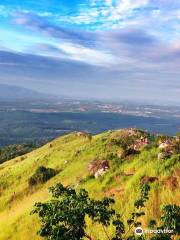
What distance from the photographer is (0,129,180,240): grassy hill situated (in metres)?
15.9

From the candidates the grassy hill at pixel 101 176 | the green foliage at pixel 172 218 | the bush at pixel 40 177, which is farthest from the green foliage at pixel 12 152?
the green foliage at pixel 172 218

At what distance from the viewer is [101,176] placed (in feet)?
65.7

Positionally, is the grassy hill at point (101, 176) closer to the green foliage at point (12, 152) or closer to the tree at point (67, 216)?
the tree at point (67, 216)

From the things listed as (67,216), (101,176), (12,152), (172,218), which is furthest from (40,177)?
(12,152)

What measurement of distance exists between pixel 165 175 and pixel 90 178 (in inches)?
189

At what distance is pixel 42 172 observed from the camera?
25297 mm

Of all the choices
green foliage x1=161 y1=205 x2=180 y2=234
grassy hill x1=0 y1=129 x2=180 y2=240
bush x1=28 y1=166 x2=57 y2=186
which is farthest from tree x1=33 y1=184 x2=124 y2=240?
bush x1=28 y1=166 x2=57 y2=186

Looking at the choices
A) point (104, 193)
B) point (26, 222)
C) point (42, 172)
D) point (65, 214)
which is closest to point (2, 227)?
point (26, 222)

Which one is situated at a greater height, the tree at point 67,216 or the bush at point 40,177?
the tree at point 67,216

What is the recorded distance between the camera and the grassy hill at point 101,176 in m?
15.9

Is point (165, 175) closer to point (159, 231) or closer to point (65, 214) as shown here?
point (159, 231)

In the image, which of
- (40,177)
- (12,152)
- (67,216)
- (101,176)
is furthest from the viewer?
(12,152)

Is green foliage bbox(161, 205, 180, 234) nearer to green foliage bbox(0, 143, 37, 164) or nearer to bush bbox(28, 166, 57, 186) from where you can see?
bush bbox(28, 166, 57, 186)

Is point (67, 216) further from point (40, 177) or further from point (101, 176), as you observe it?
point (40, 177)
